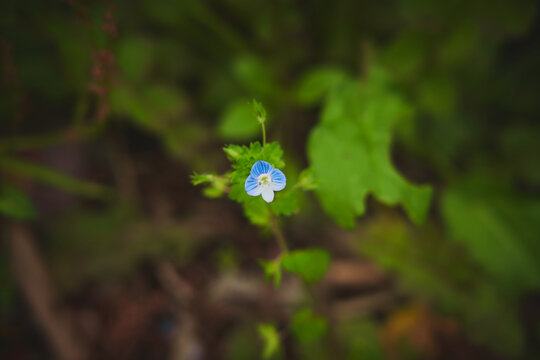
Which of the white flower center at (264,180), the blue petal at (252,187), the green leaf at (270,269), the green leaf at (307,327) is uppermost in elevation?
the white flower center at (264,180)

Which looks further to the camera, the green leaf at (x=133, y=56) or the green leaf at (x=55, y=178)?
the green leaf at (x=133, y=56)

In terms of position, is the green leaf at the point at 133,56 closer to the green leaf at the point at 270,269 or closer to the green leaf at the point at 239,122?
the green leaf at the point at 239,122

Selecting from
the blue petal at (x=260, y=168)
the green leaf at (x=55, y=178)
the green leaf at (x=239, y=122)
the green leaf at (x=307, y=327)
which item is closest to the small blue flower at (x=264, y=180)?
the blue petal at (x=260, y=168)

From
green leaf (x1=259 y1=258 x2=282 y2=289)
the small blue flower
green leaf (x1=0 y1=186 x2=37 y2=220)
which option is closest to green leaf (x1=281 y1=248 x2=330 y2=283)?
green leaf (x1=259 y1=258 x2=282 y2=289)

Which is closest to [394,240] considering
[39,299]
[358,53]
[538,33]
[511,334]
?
[511,334]

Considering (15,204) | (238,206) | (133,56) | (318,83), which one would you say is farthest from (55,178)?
(318,83)

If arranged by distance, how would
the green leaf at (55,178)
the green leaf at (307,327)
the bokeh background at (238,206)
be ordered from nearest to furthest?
the green leaf at (307,327) < the green leaf at (55,178) < the bokeh background at (238,206)
